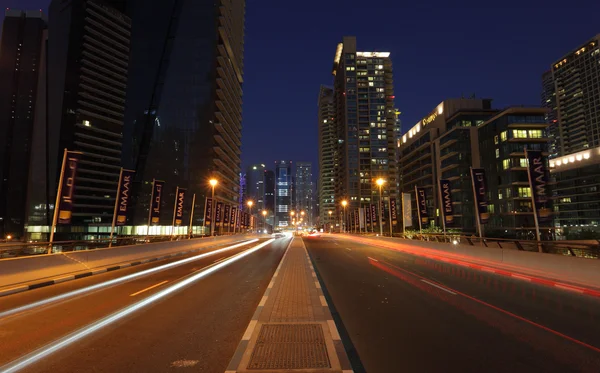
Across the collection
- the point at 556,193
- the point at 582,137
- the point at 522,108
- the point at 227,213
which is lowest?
the point at 227,213

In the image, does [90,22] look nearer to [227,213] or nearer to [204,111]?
[204,111]

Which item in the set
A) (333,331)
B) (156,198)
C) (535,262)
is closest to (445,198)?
(535,262)

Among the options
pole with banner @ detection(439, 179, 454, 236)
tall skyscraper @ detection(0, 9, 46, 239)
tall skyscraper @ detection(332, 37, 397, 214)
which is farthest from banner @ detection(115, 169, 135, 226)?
tall skyscraper @ detection(332, 37, 397, 214)

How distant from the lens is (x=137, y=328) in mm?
7547

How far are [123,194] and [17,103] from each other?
418ft

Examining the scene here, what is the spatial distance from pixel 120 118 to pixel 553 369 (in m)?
133

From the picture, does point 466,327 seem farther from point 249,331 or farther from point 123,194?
point 123,194

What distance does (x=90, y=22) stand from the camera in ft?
379

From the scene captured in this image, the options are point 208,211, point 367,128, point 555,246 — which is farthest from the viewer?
point 367,128

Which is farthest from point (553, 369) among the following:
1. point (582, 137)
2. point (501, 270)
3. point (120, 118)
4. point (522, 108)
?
point (582, 137)

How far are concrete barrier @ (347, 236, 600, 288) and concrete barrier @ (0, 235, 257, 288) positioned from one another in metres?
20.6

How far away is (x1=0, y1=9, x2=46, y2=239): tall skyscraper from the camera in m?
114

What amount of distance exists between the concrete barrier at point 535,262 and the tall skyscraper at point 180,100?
7475cm

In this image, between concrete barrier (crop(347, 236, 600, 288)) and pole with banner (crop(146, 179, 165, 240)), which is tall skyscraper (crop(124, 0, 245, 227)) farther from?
concrete barrier (crop(347, 236, 600, 288))
